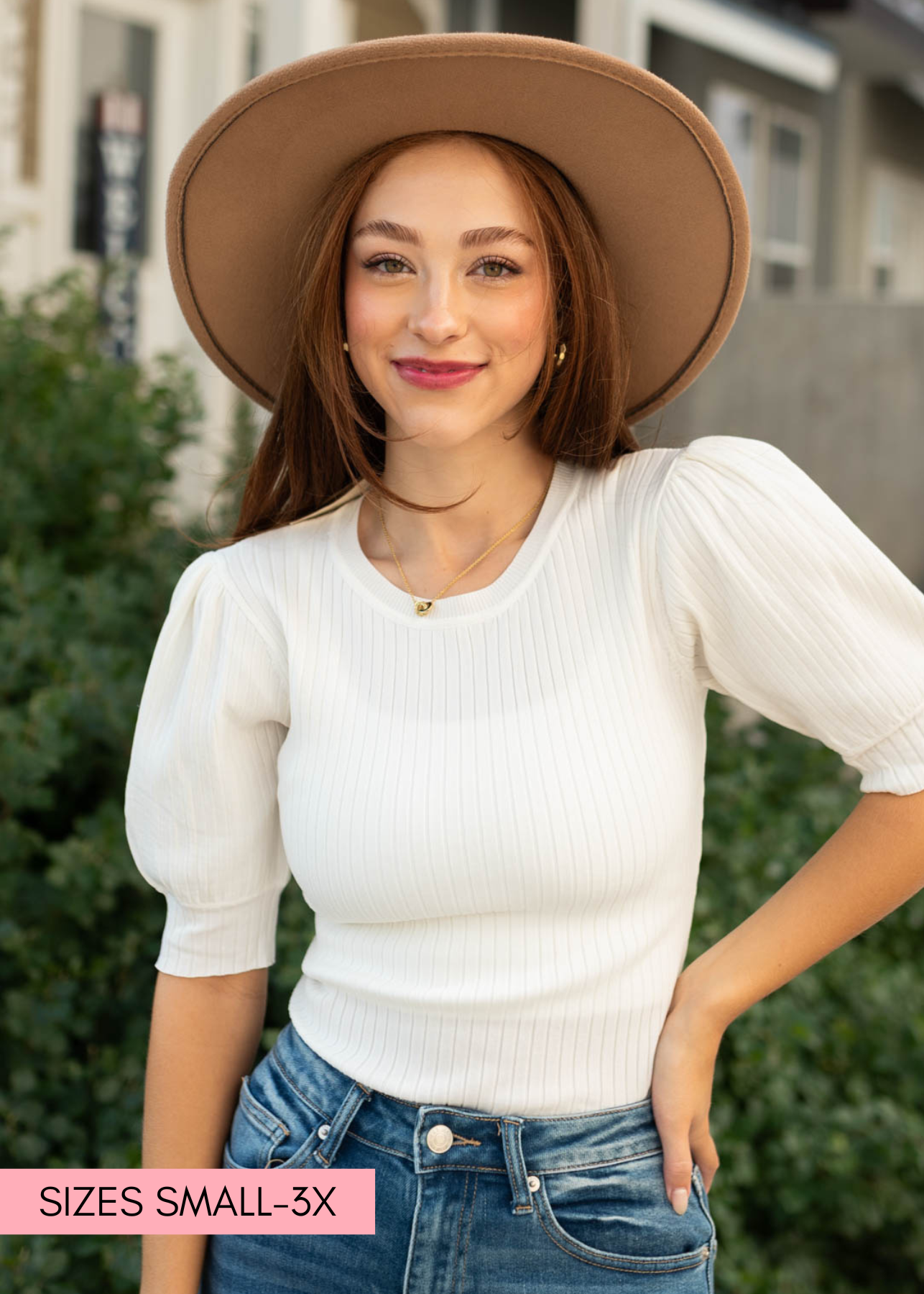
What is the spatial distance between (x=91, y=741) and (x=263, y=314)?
4.28 ft

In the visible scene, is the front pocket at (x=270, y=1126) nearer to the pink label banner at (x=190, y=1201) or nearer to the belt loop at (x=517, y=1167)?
the pink label banner at (x=190, y=1201)

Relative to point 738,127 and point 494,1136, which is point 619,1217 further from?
point 738,127

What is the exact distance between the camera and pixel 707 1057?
1528mm

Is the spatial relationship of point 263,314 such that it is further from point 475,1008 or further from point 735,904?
point 735,904

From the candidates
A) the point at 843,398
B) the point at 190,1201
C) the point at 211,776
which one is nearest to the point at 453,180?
the point at 211,776

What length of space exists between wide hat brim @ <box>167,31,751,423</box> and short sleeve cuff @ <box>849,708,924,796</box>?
64 centimetres

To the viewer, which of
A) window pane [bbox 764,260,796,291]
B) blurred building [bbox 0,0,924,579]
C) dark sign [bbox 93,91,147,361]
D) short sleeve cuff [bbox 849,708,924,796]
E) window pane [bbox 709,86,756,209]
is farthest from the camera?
window pane [bbox 764,260,796,291]

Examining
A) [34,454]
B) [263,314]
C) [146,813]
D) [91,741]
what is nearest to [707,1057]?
[146,813]

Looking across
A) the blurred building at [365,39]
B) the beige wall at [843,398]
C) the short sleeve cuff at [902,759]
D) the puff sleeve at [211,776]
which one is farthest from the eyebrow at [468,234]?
the beige wall at [843,398]

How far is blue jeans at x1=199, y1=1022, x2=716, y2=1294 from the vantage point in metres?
1.44

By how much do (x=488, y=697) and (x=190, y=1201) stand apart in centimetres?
75

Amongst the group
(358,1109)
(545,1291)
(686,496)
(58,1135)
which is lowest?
(58,1135)

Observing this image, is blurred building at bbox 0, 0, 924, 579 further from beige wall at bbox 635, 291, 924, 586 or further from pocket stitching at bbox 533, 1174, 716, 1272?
pocket stitching at bbox 533, 1174, 716, 1272

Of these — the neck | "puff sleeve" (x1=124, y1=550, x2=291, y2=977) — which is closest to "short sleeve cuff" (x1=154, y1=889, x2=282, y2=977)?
"puff sleeve" (x1=124, y1=550, x2=291, y2=977)
